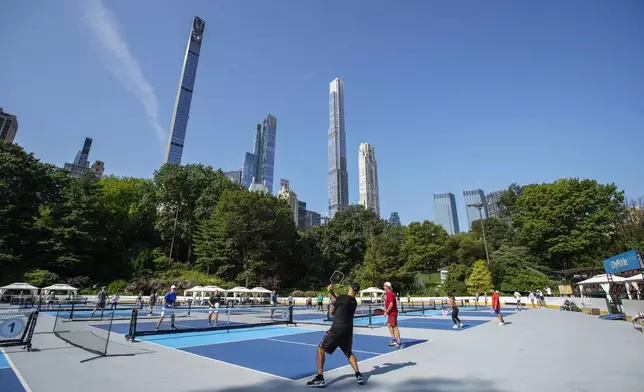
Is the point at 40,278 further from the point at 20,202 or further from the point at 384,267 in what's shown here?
the point at 384,267

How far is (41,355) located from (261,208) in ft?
148

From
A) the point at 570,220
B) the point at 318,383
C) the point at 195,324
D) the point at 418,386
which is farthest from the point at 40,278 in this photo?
the point at 570,220

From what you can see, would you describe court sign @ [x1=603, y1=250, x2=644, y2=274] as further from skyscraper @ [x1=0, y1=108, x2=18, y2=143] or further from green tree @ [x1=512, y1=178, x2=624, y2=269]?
skyscraper @ [x1=0, y1=108, x2=18, y2=143]

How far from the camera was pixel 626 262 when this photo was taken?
16594 mm

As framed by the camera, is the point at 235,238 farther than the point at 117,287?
Yes

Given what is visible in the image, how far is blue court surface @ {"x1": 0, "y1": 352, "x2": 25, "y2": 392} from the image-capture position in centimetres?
512

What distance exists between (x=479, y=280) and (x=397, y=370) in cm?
4077

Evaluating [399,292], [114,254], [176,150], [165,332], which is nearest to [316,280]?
[399,292]

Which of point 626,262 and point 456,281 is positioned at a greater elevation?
point 456,281

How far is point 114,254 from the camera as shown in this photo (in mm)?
50219

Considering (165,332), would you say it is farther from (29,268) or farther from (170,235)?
(170,235)

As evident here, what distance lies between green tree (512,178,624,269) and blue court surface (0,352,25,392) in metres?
56.6

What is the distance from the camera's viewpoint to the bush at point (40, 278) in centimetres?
3581

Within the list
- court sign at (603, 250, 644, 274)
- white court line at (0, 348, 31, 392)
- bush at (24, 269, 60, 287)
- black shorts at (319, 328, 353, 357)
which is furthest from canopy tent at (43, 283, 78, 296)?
court sign at (603, 250, 644, 274)
